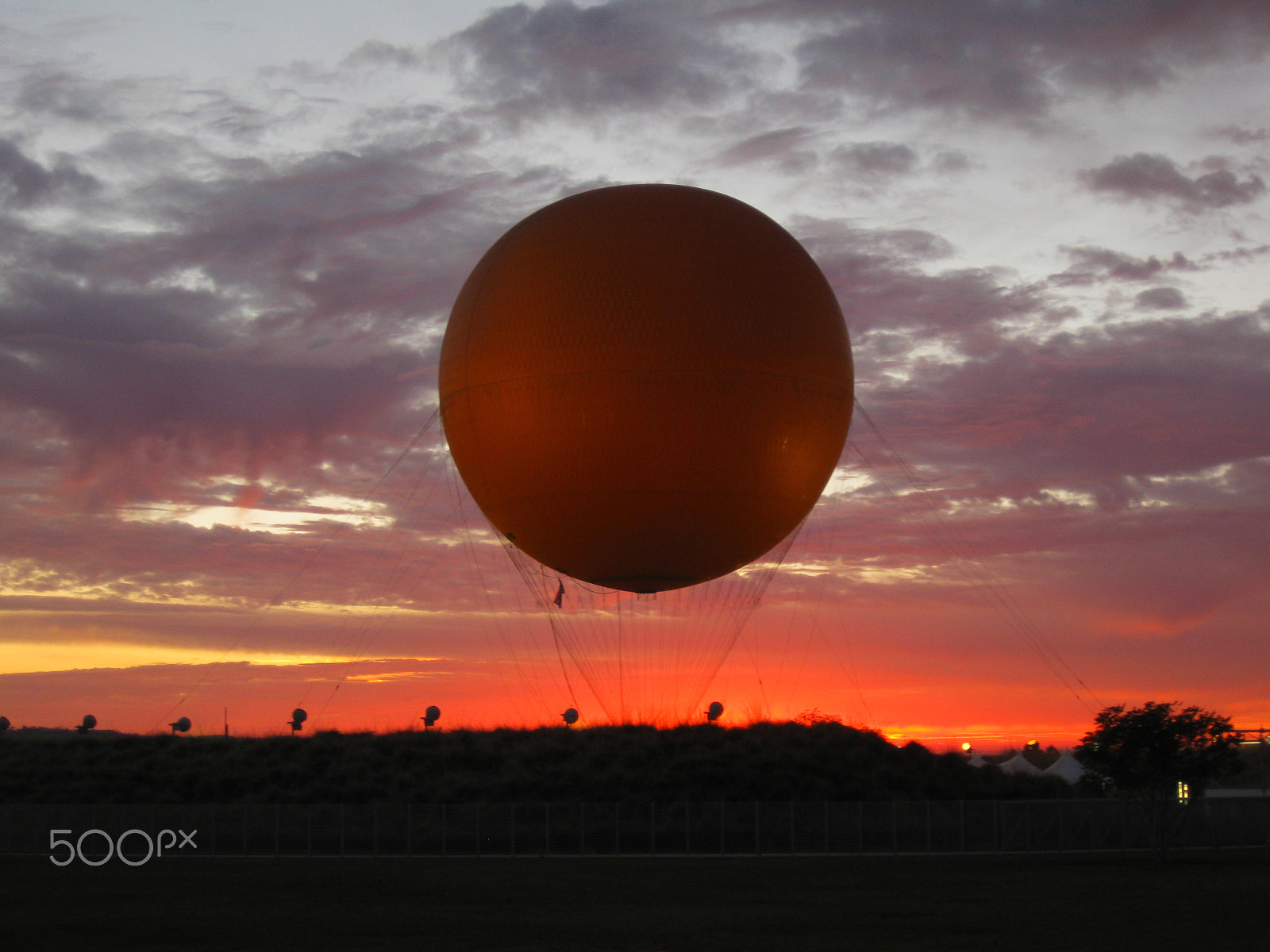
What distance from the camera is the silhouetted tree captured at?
35906 millimetres

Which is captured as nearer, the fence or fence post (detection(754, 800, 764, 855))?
fence post (detection(754, 800, 764, 855))

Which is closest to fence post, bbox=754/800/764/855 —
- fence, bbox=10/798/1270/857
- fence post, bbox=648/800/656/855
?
fence, bbox=10/798/1270/857

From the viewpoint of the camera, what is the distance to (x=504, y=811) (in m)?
39.8

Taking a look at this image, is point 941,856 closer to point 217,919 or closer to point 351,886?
point 351,886

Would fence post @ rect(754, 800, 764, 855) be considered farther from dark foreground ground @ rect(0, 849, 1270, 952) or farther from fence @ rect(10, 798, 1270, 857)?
dark foreground ground @ rect(0, 849, 1270, 952)

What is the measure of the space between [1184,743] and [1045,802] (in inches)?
203

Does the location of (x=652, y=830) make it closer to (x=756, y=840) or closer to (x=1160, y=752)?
(x=756, y=840)

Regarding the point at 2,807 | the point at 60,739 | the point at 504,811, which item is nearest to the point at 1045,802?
the point at 504,811

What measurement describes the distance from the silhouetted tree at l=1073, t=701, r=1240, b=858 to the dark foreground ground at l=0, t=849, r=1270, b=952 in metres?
1.86

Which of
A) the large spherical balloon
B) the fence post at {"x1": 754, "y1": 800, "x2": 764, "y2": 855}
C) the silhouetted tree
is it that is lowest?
the fence post at {"x1": 754, "y1": 800, "x2": 764, "y2": 855}

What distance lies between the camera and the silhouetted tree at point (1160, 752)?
35906 mm

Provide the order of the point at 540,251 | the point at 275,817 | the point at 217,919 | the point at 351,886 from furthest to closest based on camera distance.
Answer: the point at 275,817
the point at 540,251
the point at 351,886
the point at 217,919

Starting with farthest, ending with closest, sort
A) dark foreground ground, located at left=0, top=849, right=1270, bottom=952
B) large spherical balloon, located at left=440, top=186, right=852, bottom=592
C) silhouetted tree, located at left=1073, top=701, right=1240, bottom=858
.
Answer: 1. silhouetted tree, located at left=1073, top=701, right=1240, bottom=858
2. large spherical balloon, located at left=440, top=186, right=852, bottom=592
3. dark foreground ground, located at left=0, top=849, right=1270, bottom=952

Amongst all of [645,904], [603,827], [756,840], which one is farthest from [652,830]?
[645,904]
